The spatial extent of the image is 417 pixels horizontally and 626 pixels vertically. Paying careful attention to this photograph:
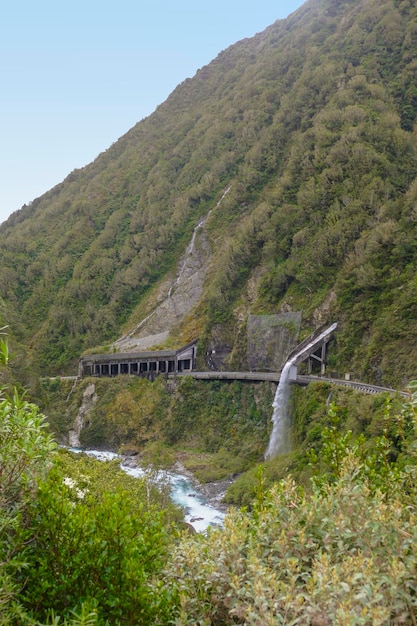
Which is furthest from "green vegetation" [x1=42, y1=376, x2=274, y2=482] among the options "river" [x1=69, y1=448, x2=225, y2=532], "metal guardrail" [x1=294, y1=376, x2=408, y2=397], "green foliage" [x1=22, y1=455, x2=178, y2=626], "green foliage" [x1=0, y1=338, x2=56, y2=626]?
"green foliage" [x1=0, y1=338, x2=56, y2=626]

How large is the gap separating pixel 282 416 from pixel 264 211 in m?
30.8

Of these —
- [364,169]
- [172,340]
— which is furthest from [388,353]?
[172,340]

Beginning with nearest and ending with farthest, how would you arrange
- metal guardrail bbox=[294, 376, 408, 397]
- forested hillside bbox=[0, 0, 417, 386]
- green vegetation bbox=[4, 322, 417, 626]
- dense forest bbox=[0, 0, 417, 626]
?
1. green vegetation bbox=[4, 322, 417, 626]
2. dense forest bbox=[0, 0, 417, 626]
3. metal guardrail bbox=[294, 376, 408, 397]
4. forested hillside bbox=[0, 0, 417, 386]

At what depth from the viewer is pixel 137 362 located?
2525 inches

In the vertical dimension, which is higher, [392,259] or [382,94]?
[382,94]

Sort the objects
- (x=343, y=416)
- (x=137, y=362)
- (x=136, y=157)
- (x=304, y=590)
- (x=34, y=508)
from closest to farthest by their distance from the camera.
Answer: (x=304, y=590) < (x=34, y=508) < (x=343, y=416) < (x=137, y=362) < (x=136, y=157)

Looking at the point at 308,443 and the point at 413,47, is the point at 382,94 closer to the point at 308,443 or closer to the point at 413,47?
the point at 413,47

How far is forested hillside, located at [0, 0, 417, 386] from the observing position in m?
45.0

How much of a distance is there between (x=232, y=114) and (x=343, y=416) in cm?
8125

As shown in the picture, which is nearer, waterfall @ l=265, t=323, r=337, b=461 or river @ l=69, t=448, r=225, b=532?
river @ l=69, t=448, r=225, b=532

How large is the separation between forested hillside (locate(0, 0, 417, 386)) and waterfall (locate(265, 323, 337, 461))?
11.7 feet

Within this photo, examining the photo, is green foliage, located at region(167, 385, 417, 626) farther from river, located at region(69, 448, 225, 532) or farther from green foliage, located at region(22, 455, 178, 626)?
river, located at region(69, 448, 225, 532)

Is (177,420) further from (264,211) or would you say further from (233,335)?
(264,211)

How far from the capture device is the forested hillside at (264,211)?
4497 centimetres
